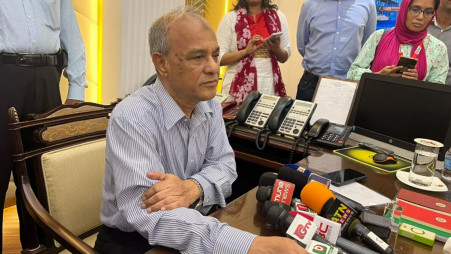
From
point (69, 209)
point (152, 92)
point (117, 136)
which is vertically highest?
point (152, 92)

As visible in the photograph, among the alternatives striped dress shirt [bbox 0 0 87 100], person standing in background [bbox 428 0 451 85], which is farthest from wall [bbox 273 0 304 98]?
striped dress shirt [bbox 0 0 87 100]

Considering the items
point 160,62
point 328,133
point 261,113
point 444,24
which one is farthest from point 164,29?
point 444,24

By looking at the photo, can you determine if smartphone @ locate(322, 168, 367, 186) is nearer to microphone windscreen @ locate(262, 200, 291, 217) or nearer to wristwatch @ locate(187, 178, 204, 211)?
microphone windscreen @ locate(262, 200, 291, 217)

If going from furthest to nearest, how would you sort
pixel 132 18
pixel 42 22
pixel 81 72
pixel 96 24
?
pixel 96 24 < pixel 132 18 < pixel 81 72 < pixel 42 22

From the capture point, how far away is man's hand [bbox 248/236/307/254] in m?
→ 0.83

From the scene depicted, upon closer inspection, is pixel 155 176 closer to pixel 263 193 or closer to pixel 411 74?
pixel 263 193

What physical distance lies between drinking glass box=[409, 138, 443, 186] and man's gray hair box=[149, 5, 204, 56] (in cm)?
96

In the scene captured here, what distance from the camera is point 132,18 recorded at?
3.24 meters

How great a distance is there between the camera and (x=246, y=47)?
2.67 metres

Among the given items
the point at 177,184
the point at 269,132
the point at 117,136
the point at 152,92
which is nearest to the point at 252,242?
the point at 177,184

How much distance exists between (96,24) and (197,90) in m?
2.78

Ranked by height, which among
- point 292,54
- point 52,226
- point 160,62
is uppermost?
point 160,62

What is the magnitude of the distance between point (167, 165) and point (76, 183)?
Answer: 0.34m

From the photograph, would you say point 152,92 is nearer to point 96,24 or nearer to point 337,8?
point 337,8
